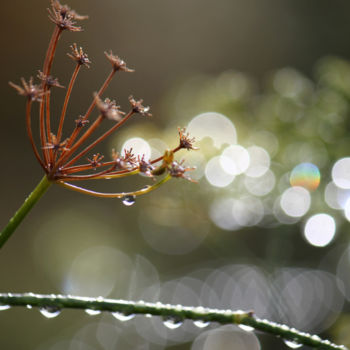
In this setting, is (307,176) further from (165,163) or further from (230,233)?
(165,163)

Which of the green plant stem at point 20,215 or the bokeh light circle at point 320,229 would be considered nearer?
the green plant stem at point 20,215

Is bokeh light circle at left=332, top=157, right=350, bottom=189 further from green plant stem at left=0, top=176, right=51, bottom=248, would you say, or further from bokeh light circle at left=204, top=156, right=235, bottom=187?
green plant stem at left=0, top=176, right=51, bottom=248

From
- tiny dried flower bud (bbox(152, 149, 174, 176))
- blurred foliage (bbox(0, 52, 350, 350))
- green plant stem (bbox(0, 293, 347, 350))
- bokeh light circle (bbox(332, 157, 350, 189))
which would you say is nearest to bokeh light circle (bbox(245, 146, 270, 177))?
blurred foliage (bbox(0, 52, 350, 350))

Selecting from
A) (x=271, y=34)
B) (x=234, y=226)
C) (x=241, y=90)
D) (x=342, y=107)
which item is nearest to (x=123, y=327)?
(x=234, y=226)

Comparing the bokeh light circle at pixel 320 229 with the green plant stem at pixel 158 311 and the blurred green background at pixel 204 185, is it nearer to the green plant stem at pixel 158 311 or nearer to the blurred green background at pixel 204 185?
the blurred green background at pixel 204 185

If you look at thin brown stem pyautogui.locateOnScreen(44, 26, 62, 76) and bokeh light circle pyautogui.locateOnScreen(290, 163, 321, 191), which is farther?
bokeh light circle pyautogui.locateOnScreen(290, 163, 321, 191)

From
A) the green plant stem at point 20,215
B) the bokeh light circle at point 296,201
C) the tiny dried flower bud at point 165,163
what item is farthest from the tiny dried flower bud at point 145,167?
the bokeh light circle at point 296,201

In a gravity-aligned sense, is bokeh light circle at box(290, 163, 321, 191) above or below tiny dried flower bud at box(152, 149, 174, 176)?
above

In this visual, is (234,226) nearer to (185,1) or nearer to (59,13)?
(59,13)
